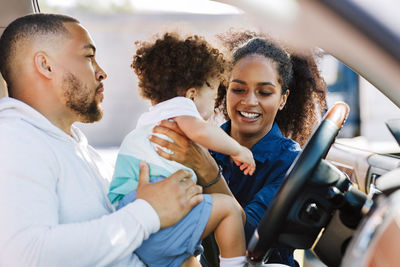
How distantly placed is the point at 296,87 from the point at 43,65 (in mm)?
1483

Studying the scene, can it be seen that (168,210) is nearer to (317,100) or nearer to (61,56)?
(61,56)

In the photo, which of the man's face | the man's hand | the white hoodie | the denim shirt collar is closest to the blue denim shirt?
the denim shirt collar

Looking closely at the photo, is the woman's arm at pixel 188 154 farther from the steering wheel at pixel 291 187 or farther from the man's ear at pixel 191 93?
the steering wheel at pixel 291 187

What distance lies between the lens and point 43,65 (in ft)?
5.32

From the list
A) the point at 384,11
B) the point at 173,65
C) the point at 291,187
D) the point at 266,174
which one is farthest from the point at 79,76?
the point at 384,11

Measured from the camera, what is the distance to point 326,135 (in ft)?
4.44

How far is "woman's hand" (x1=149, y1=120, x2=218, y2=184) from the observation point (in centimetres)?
172

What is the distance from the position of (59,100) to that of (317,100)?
1.58 metres

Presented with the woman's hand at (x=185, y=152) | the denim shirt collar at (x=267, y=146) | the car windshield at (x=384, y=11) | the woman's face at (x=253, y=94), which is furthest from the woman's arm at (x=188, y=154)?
the car windshield at (x=384, y=11)

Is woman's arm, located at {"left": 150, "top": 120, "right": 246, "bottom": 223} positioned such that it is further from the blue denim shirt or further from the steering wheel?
the steering wheel

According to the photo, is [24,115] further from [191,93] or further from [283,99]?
[283,99]

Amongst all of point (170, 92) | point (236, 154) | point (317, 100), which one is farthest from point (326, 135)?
point (317, 100)

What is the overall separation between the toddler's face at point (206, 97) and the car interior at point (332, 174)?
0.43 m

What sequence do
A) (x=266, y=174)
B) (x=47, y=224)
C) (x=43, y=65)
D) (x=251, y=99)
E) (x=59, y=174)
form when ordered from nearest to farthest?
(x=47, y=224), (x=59, y=174), (x=43, y=65), (x=266, y=174), (x=251, y=99)
